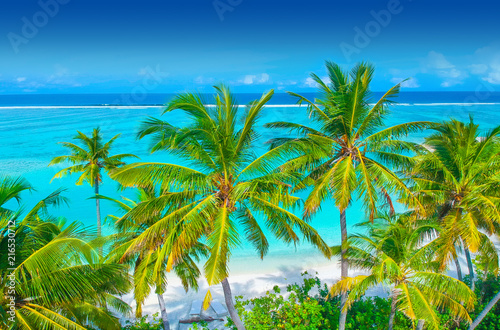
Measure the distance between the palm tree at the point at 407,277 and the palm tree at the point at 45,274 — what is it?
5409 mm

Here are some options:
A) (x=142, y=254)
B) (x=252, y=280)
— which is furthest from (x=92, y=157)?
(x=252, y=280)

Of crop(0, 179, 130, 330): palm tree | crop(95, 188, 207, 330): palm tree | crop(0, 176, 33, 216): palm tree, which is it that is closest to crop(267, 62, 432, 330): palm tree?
crop(95, 188, 207, 330): palm tree

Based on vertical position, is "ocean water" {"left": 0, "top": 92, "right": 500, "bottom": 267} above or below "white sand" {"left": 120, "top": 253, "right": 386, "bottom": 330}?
above

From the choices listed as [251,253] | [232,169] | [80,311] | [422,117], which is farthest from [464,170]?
[422,117]

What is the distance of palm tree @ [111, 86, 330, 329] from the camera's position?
23.7ft

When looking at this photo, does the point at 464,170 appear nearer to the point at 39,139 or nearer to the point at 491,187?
the point at 491,187

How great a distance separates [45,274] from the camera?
222 inches

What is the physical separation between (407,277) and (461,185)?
2.81 m

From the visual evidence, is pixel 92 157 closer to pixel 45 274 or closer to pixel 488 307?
pixel 45 274

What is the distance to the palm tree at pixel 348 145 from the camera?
816 cm

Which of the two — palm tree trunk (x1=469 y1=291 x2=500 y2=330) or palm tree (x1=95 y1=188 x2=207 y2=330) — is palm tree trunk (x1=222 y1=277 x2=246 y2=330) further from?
palm tree trunk (x1=469 y1=291 x2=500 y2=330)

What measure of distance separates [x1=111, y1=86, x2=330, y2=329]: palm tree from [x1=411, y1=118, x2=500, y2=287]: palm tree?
126 inches

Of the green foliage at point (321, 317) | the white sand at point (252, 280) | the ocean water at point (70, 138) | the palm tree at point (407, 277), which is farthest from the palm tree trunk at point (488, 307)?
the ocean water at point (70, 138)

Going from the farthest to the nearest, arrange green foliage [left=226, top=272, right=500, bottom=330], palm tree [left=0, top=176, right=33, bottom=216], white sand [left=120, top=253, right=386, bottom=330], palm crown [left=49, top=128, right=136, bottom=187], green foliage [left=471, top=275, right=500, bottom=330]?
palm crown [left=49, top=128, right=136, bottom=187] → white sand [left=120, top=253, right=386, bottom=330] → green foliage [left=471, top=275, right=500, bottom=330] → green foliage [left=226, top=272, right=500, bottom=330] → palm tree [left=0, top=176, right=33, bottom=216]
